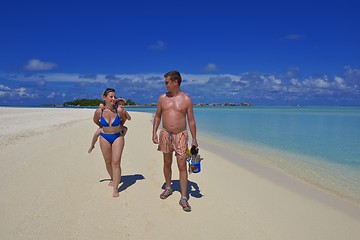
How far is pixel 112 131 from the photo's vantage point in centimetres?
517

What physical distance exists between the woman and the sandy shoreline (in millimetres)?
461

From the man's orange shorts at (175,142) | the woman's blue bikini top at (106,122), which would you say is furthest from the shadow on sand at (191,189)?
the woman's blue bikini top at (106,122)

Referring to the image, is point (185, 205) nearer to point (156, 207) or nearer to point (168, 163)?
point (156, 207)

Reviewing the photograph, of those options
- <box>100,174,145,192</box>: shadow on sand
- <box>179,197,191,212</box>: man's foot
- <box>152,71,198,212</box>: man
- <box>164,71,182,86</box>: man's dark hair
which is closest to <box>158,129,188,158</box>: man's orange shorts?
<box>152,71,198,212</box>: man

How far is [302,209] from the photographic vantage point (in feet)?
15.1

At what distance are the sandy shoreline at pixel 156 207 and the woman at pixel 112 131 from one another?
0.46 metres

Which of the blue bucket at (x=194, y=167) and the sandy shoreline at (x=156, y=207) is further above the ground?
the blue bucket at (x=194, y=167)

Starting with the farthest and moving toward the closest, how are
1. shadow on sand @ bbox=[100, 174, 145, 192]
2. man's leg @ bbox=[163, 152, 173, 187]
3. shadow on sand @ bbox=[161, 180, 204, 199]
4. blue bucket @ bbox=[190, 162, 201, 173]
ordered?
shadow on sand @ bbox=[100, 174, 145, 192], shadow on sand @ bbox=[161, 180, 204, 199], man's leg @ bbox=[163, 152, 173, 187], blue bucket @ bbox=[190, 162, 201, 173]

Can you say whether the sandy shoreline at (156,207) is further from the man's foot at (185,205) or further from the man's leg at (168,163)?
the man's leg at (168,163)

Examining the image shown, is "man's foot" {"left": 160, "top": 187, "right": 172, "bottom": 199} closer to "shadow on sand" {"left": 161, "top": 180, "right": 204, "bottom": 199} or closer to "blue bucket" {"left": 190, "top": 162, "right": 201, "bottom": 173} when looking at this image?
"shadow on sand" {"left": 161, "top": 180, "right": 204, "bottom": 199}

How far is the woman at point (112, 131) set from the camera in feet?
16.7

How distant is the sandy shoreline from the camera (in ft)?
12.2

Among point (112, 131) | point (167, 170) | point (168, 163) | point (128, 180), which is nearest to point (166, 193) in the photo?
point (167, 170)

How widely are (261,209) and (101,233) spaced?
2515 millimetres
